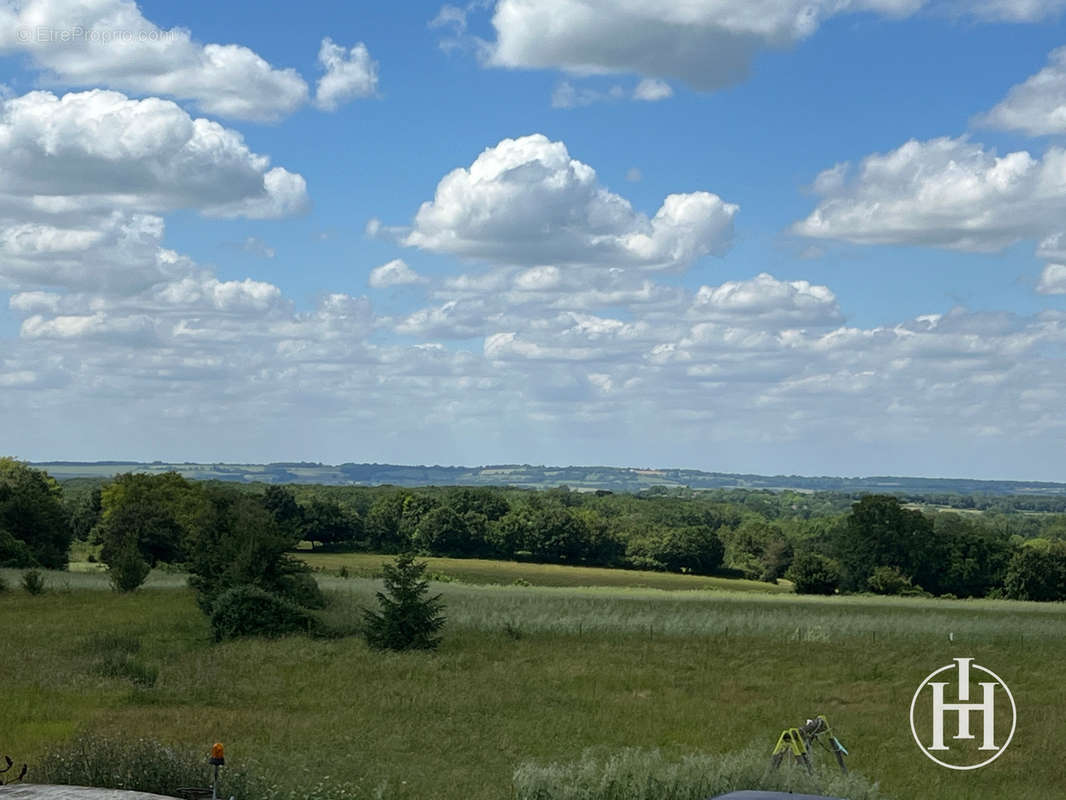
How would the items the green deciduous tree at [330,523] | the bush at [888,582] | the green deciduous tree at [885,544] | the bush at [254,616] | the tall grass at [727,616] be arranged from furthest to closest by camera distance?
the green deciduous tree at [330,523] → the green deciduous tree at [885,544] → the bush at [888,582] → the tall grass at [727,616] → the bush at [254,616]

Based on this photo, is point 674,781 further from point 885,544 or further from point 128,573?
point 885,544

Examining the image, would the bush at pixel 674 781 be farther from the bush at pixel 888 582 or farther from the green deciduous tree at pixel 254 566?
the bush at pixel 888 582

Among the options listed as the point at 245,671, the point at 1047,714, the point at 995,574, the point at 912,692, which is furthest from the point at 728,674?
the point at 995,574

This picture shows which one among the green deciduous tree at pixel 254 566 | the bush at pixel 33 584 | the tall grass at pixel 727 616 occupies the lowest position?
the tall grass at pixel 727 616

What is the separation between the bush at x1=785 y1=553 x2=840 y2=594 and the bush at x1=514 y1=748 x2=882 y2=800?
78.0 m

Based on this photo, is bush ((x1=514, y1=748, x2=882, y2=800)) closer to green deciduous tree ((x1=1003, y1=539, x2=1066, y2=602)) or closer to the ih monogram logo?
the ih monogram logo

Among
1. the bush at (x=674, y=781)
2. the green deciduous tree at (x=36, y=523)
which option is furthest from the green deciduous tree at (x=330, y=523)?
the bush at (x=674, y=781)

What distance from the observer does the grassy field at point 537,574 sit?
87.1 m

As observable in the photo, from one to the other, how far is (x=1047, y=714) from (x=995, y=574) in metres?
69.9

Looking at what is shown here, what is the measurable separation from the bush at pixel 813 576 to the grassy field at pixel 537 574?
1925 mm

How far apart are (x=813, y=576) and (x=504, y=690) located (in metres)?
66.9

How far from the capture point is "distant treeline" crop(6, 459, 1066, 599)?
80312mm

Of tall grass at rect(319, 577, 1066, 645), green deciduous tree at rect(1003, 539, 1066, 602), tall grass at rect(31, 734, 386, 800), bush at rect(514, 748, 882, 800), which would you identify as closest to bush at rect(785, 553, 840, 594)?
green deciduous tree at rect(1003, 539, 1066, 602)

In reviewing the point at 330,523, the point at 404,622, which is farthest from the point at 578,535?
the point at 404,622
